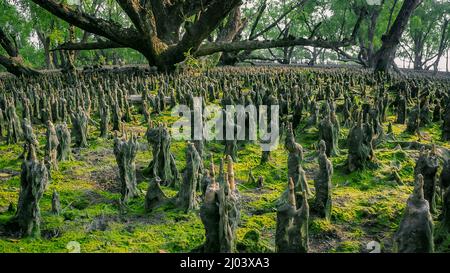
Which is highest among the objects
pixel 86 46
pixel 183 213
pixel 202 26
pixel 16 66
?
pixel 202 26

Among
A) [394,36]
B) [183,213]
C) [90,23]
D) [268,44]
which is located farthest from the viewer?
[268,44]

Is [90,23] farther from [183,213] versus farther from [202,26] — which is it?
[183,213]

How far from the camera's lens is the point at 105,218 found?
13.5ft

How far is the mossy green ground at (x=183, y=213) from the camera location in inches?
143

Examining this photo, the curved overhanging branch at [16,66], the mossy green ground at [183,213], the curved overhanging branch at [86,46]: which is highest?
the curved overhanging branch at [86,46]

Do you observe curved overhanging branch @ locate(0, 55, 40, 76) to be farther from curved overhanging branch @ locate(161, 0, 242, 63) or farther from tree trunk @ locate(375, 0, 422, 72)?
tree trunk @ locate(375, 0, 422, 72)

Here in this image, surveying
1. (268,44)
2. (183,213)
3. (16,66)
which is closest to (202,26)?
(268,44)

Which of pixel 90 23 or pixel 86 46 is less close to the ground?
pixel 90 23

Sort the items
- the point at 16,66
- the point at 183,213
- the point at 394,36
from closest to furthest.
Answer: the point at 183,213 → the point at 394,36 → the point at 16,66

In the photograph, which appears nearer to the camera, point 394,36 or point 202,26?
point 202,26

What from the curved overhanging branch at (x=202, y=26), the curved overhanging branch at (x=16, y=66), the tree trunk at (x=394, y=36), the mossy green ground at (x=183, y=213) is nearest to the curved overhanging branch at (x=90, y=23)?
the curved overhanging branch at (x=202, y=26)

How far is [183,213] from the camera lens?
4.18m

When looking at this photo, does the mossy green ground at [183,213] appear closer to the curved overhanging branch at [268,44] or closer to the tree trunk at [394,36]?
the tree trunk at [394,36]
